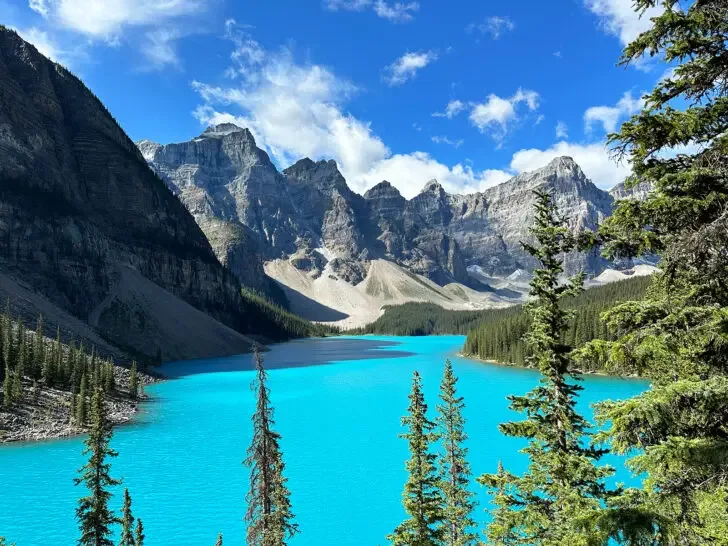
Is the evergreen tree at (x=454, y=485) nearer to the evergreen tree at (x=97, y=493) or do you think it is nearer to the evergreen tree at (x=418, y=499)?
the evergreen tree at (x=418, y=499)

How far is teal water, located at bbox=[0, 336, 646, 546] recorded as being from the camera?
29656 mm

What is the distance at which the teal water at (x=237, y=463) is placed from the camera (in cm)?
2966

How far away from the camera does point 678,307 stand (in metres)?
6.35

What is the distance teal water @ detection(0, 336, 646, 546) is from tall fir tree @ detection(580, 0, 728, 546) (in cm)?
2589

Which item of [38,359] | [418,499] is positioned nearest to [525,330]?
[38,359]

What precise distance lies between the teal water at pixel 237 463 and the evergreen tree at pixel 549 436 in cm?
2140

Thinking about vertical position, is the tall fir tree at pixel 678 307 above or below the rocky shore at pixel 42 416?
above

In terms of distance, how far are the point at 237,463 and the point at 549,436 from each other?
38.6 m

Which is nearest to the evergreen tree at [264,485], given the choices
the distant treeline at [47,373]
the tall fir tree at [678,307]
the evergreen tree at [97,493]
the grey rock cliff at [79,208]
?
the evergreen tree at [97,493]

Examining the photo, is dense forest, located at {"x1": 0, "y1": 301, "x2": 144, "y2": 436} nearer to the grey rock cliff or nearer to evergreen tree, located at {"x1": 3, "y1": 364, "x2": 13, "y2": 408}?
evergreen tree, located at {"x1": 3, "y1": 364, "x2": 13, "y2": 408}

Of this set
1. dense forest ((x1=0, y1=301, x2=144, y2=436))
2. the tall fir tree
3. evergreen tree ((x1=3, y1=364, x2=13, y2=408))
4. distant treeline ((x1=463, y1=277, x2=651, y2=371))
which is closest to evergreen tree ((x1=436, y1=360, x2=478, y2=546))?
the tall fir tree

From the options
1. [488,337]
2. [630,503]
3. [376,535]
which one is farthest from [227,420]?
[488,337]

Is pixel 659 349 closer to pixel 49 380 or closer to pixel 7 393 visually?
pixel 7 393

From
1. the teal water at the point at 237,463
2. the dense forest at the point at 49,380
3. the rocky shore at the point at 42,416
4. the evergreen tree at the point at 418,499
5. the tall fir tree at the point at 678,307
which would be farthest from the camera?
the dense forest at the point at 49,380
